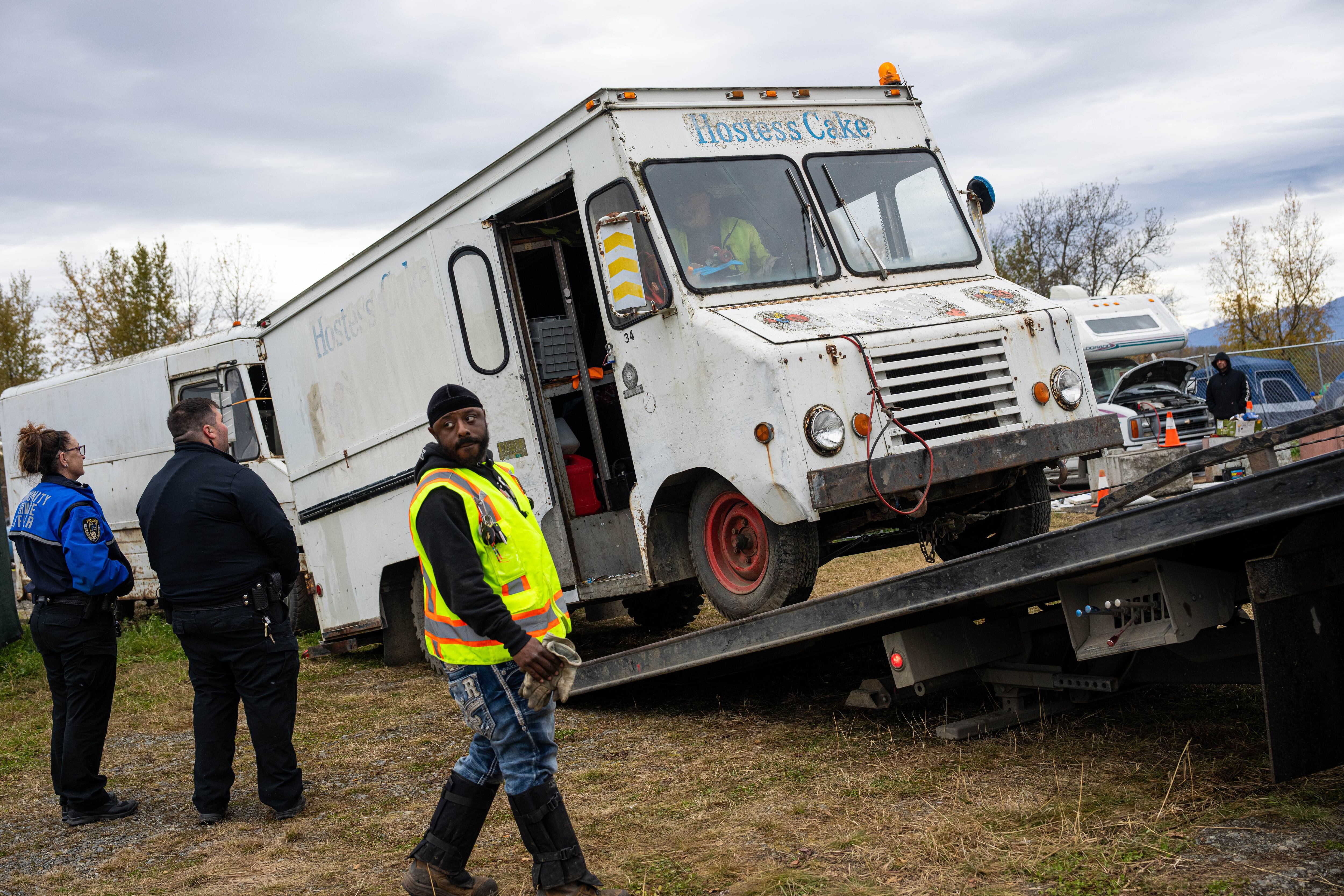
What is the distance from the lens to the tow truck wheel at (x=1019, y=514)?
608cm

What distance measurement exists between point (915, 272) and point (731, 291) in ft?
3.91

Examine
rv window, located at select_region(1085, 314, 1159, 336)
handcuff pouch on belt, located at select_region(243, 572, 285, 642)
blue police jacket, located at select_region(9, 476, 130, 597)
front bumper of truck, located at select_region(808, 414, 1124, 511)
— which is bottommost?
front bumper of truck, located at select_region(808, 414, 1124, 511)

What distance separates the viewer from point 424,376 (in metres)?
7.28

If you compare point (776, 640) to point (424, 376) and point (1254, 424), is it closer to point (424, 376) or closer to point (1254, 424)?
point (424, 376)

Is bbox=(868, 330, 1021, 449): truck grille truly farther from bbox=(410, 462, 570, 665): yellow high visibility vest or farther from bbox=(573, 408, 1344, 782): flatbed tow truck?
bbox=(410, 462, 570, 665): yellow high visibility vest

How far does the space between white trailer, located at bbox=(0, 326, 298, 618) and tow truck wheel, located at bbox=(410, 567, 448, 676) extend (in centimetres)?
231

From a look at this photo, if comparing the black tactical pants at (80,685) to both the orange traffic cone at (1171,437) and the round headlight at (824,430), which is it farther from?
the orange traffic cone at (1171,437)

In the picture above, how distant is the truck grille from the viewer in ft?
17.1

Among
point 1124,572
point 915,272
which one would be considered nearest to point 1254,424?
point 915,272

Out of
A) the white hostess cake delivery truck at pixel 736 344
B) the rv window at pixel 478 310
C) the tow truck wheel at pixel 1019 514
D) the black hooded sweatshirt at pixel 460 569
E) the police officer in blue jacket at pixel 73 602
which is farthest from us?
the rv window at pixel 478 310

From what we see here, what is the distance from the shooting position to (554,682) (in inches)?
133

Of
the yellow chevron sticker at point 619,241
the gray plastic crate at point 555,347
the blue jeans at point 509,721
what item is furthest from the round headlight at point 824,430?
the gray plastic crate at point 555,347

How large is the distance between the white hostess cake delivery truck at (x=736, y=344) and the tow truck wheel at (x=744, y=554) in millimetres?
14

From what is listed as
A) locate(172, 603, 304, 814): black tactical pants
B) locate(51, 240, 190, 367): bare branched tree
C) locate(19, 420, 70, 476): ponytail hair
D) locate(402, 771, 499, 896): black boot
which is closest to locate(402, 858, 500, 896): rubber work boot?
locate(402, 771, 499, 896): black boot
